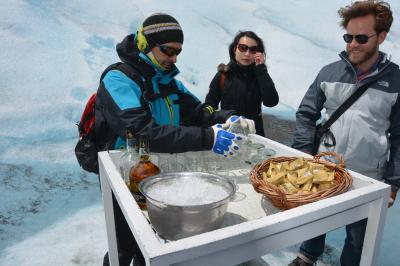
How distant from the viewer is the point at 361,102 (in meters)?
1.92

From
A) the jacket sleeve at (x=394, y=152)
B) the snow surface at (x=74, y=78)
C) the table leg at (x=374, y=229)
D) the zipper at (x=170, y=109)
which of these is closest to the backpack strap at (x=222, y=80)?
the zipper at (x=170, y=109)

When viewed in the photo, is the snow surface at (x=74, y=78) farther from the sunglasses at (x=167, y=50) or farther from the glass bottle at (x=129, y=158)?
the sunglasses at (x=167, y=50)

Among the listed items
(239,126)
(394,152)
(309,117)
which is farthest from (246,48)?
(394,152)

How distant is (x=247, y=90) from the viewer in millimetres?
2770

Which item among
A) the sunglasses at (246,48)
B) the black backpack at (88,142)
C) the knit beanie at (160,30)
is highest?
the knit beanie at (160,30)

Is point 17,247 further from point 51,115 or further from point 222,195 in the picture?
point 51,115

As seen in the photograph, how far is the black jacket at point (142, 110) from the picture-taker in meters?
1.44

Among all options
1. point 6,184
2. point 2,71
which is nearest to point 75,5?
point 2,71

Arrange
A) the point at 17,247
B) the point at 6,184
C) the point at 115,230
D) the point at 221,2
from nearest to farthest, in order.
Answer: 1. the point at 115,230
2. the point at 17,247
3. the point at 6,184
4. the point at 221,2

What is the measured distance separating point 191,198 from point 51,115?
585 cm

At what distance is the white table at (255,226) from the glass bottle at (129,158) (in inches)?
→ 1.8

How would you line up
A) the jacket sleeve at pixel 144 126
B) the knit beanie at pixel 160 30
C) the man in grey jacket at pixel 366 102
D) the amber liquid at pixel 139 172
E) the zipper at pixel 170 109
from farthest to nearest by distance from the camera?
the man in grey jacket at pixel 366 102 < the zipper at pixel 170 109 < the knit beanie at pixel 160 30 < the jacket sleeve at pixel 144 126 < the amber liquid at pixel 139 172

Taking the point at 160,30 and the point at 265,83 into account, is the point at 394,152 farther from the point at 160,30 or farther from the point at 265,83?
the point at 160,30

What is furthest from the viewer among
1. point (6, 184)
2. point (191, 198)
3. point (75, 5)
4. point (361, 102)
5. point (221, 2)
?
point (221, 2)
